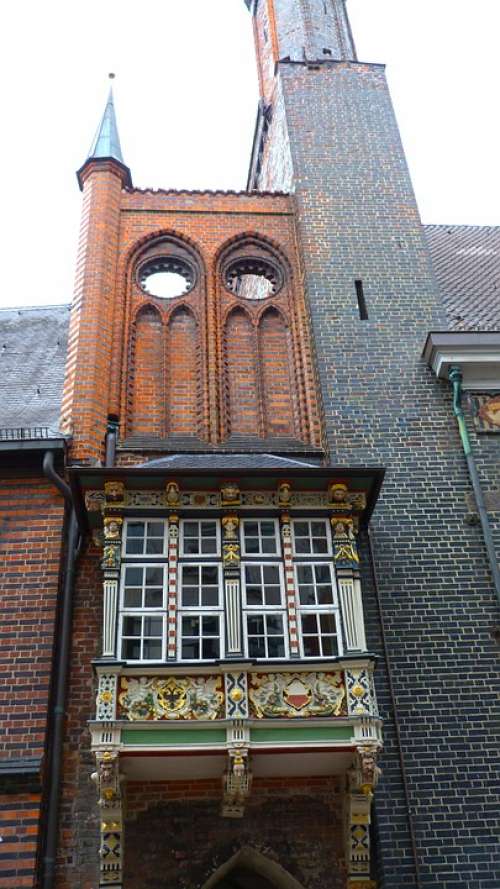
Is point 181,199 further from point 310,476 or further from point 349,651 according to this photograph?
point 349,651

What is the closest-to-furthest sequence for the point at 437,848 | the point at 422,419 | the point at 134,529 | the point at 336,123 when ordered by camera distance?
the point at 437,848 → the point at 134,529 → the point at 422,419 → the point at 336,123

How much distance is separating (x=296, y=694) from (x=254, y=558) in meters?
1.69

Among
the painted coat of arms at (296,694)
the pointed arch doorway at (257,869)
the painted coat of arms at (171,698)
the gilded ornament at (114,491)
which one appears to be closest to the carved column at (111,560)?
the gilded ornament at (114,491)

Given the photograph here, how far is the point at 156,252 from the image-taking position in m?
15.3

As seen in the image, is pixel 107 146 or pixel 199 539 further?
pixel 107 146

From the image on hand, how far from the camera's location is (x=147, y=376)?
45.7 feet

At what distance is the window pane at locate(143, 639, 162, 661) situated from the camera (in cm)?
995

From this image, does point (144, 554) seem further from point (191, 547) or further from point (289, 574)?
point (289, 574)

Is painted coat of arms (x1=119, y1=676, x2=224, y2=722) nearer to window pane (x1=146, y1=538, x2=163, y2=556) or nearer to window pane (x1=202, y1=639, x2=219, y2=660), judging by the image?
window pane (x1=202, y1=639, x2=219, y2=660)

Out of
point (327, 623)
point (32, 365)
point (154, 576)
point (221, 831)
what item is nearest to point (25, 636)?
point (154, 576)

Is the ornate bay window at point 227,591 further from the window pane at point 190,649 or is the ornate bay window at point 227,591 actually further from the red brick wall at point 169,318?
the red brick wall at point 169,318

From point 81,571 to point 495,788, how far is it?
5363mm

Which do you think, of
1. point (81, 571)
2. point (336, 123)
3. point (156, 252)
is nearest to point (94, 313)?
point (156, 252)

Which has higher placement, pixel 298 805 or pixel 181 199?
pixel 181 199
